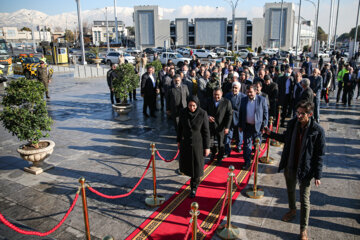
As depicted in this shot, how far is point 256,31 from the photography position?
7500 centimetres

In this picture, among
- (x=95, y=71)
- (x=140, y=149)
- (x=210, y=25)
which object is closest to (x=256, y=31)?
(x=210, y=25)

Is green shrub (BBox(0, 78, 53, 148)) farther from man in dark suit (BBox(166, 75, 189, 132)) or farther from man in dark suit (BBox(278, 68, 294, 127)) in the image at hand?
man in dark suit (BBox(278, 68, 294, 127))

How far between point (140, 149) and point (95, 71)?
2005 centimetres

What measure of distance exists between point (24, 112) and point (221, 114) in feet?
14.4

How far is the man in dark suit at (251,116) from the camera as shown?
21.1 feet

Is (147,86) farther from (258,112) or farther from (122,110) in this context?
(258,112)

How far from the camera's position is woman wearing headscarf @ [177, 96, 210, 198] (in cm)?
Answer: 505

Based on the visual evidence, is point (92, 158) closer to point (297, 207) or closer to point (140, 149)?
point (140, 149)

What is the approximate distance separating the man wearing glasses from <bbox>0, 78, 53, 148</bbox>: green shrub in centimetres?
526

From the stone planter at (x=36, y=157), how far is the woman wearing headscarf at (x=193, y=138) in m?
3.39

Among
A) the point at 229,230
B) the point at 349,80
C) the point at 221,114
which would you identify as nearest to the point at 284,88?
the point at 349,80

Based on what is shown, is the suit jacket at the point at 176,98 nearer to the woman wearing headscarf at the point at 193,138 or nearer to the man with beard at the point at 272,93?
the man with beard at the point at 272,93

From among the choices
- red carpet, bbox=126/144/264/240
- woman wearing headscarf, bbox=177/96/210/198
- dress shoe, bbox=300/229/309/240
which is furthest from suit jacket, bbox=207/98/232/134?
dress shoe, bbox=300/229/309/240

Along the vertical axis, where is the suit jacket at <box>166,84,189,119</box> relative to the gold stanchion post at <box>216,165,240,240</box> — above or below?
above
